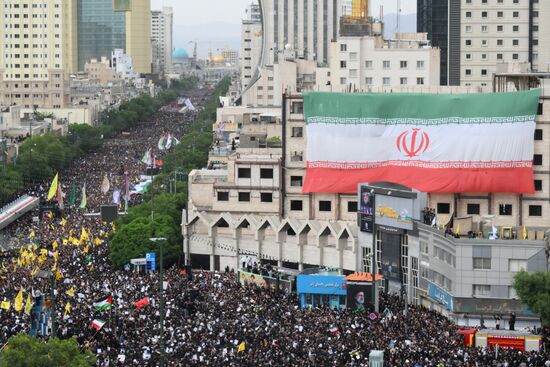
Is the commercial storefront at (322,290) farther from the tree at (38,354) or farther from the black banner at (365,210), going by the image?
the tree at (38,354)

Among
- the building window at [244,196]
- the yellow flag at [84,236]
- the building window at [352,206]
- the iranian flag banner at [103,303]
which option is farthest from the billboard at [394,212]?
the yellow flag at [84,236]

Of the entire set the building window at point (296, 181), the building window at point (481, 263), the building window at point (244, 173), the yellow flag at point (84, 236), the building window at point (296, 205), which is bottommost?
the yellow flag at point (84, 236)

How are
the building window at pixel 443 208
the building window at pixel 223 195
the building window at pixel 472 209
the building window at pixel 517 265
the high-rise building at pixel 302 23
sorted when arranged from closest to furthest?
the building window at pixel 517 265 < the building window at pixel 472 209 < the building window at pixel 443 208 < the building window at pixel 223 195 < the high-rise building at pixel 302 23

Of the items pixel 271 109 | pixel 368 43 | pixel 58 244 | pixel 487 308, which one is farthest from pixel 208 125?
pixel 487 308

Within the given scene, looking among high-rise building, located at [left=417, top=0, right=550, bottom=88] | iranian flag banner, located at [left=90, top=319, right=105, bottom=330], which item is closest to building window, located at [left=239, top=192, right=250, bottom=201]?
iranian flag banner, located at [left=90, top=319, right=105, bottom=330]

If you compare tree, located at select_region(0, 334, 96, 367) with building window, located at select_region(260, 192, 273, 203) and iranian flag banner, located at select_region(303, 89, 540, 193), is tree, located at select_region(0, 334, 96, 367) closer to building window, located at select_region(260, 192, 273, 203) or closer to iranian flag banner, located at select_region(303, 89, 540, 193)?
iranian flag banner, located at select_region(303, 89, 540, 193)

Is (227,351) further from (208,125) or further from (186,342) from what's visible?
(208,125)

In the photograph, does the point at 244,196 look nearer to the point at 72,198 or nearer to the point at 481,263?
the point at 481,263
